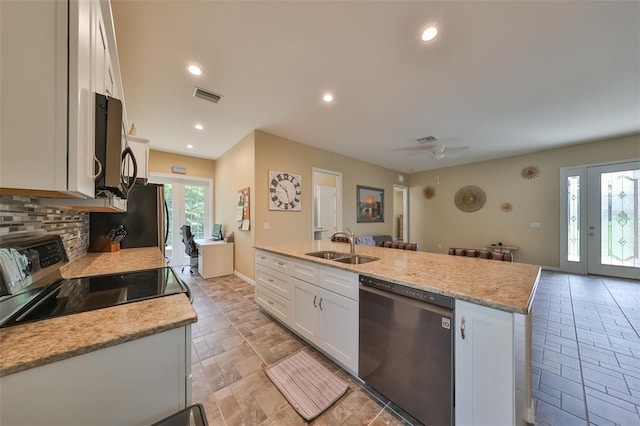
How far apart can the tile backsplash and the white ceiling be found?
1.52m

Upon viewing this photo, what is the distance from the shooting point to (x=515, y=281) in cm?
131

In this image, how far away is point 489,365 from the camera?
3.41 feet

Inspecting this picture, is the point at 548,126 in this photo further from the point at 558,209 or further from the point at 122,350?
the point at 122,350

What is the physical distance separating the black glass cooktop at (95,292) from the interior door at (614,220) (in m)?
7.16

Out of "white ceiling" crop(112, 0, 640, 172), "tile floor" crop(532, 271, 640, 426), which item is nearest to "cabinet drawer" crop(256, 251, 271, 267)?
"white ceiling" crop(112, 0, 640, 172)

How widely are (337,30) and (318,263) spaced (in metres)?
1.96

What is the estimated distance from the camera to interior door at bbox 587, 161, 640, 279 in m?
4.15

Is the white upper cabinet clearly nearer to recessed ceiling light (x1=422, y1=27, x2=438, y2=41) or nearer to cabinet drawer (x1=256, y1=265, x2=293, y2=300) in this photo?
cabinet drawer (x1=256, y1=265, x2=293, y2=300)

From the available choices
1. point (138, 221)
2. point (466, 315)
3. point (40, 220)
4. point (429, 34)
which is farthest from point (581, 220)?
point (138, 221)

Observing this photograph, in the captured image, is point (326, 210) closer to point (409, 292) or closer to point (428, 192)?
point (428, 192)

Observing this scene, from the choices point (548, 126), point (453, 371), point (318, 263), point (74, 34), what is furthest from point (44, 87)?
point (548, 126)

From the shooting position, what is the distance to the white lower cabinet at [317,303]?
1679mm

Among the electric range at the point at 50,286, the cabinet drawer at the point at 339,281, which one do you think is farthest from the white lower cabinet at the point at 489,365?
the electric range at the point at 50,286

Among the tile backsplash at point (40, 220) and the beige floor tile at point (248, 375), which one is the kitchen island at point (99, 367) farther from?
the beige floor tile at point (248, 375)
